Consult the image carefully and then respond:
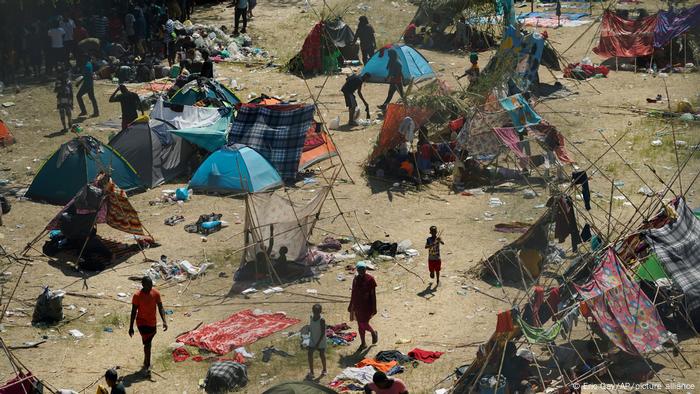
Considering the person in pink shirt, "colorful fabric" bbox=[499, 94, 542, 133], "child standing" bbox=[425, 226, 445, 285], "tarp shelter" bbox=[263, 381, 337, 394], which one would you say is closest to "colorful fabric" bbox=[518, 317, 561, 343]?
the person in pink shirt

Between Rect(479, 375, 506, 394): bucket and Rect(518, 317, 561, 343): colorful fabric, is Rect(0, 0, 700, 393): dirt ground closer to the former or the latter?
Rect(479, 375, 506, 394): bucket

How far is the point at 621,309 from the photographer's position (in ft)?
35.0

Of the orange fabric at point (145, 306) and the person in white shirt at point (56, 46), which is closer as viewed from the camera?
the orange fabric at point (145, 306)

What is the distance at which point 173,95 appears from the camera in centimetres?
1956

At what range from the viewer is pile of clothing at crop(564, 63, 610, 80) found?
885 inches

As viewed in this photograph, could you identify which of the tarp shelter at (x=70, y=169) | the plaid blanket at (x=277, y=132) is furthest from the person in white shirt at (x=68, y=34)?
the tarp shelter at (x=70, y=169)

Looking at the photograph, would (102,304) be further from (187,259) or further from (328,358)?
(328,358)

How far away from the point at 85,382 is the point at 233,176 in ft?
18.6

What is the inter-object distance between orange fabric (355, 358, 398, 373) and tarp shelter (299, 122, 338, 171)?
6783 mm

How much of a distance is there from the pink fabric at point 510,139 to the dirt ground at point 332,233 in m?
0.62

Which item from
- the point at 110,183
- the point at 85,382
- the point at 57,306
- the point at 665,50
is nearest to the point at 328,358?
the point at 85,382

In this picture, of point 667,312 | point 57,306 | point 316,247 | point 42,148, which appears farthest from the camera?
point 42,148

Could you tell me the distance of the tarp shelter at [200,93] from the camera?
1931 cm

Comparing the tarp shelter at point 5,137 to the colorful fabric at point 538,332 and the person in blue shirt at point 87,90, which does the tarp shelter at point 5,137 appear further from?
the colorful fabric at point 538,332
